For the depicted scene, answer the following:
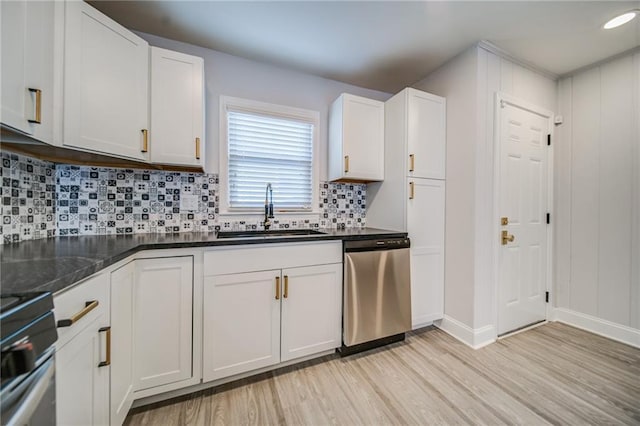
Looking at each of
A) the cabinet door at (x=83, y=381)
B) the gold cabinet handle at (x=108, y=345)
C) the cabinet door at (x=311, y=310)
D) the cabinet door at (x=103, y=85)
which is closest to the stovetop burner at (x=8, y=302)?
Result: the cabinet door at (x=83, y=381)

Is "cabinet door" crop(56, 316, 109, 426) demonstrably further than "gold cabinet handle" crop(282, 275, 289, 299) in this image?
No

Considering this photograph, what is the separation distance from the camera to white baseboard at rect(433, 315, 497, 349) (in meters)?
2.04

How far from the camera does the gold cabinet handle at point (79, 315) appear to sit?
76 cm

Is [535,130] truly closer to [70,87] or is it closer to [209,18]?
[209,18]

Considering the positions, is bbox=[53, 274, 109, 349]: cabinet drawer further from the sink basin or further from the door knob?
the door knob

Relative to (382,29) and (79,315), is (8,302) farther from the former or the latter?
(382,29)

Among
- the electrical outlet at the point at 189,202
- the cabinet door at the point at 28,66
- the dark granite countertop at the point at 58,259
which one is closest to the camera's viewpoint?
the dark granite countertop at the point at 58,259

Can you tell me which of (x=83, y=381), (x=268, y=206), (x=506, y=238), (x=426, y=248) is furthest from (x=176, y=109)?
(x=506, y=238)

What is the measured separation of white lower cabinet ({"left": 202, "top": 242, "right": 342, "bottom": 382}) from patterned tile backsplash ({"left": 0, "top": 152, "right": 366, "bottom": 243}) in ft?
2.34

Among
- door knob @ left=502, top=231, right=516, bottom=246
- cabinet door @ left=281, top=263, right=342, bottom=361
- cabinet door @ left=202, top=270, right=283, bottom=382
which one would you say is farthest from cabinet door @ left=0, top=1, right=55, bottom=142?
door knob @ left=502, top=231, right=516, bottom=246

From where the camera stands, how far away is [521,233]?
7.66ft

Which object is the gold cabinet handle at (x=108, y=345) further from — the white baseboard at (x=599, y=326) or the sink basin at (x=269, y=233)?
the white baseboard at (x=599, y=326)

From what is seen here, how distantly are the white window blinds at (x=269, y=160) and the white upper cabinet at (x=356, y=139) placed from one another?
0.29 metres

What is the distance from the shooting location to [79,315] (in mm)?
829
